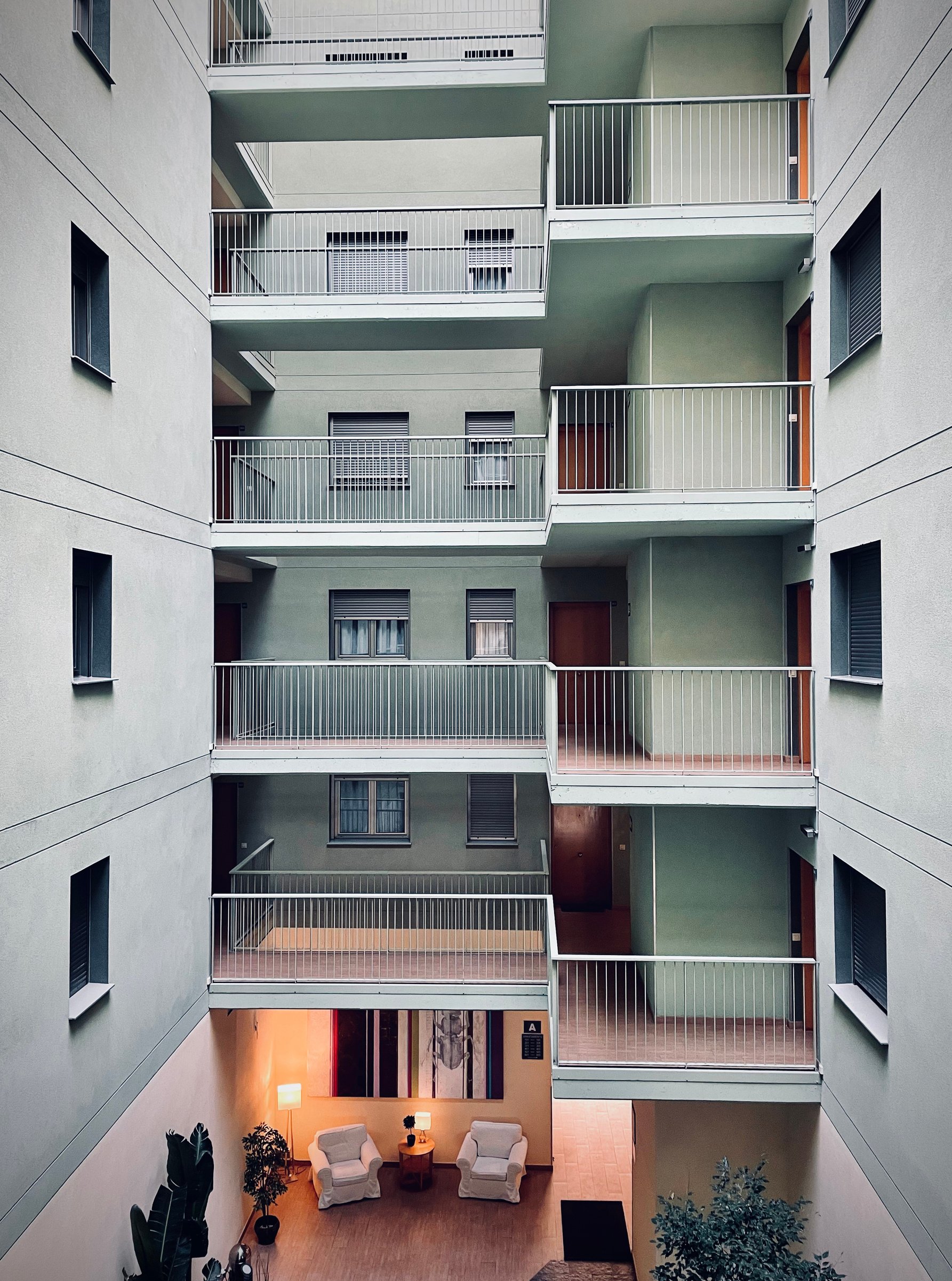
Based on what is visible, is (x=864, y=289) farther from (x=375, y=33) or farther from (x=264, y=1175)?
(x=264, y=1175)

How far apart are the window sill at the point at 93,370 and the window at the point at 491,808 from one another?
7.82 m

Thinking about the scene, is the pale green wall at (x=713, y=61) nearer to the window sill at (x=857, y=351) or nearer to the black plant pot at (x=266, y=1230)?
the window sill at (x=857, y=351)

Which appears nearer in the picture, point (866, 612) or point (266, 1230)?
point (866, 612)

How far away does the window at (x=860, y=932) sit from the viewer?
6.75m

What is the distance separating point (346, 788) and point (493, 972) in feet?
14.6

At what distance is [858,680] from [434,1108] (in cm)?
973

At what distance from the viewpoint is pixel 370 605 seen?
13.5 m

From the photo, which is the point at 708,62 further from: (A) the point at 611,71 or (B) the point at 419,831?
(B) the point at 419,831

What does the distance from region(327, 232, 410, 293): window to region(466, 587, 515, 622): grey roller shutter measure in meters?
4.71

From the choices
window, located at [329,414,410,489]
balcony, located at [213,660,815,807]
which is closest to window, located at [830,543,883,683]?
balcony, located at [213,660,815,807]

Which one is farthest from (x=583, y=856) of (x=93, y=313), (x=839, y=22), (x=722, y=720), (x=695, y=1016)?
(x=839, y=22)

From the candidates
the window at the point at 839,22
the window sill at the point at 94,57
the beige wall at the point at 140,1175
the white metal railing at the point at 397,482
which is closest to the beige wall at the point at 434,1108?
the beige wall at the point at 140,1175

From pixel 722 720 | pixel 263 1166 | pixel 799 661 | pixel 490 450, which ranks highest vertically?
pixel 490 450

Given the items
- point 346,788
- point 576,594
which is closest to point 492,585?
point 576,594
